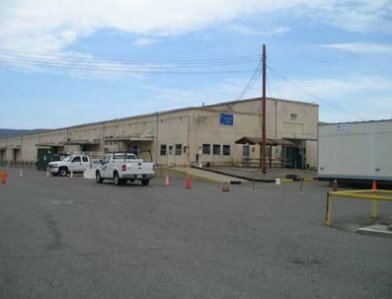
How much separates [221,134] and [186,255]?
42875mm

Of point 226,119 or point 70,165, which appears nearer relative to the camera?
point 70,165

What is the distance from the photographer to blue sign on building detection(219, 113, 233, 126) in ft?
171

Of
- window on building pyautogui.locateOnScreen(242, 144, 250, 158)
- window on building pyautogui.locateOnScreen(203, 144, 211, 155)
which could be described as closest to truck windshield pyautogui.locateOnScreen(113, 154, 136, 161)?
window on building pyautogui.locateOnScreen(203, 144, 211, 155)

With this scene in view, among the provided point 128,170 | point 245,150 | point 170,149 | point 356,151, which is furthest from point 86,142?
point 356,151

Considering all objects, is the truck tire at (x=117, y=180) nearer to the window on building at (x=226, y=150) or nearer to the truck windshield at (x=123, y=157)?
the truck windshield at (x=123, y=157)

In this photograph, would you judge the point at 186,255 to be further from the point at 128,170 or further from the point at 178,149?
the point at 178,149

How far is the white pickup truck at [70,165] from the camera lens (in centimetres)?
4719

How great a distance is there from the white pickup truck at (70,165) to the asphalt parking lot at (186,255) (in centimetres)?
3087

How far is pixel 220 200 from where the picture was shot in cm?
2131

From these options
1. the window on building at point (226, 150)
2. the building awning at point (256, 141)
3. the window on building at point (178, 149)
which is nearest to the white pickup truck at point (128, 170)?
the window on building at point (178, 149)

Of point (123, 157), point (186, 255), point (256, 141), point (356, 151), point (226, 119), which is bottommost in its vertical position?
→ point (186, 255)

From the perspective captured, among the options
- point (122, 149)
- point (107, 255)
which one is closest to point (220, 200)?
point (107, 255)

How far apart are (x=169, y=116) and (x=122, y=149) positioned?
10180 millimetres

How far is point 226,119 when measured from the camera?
52.5 m
